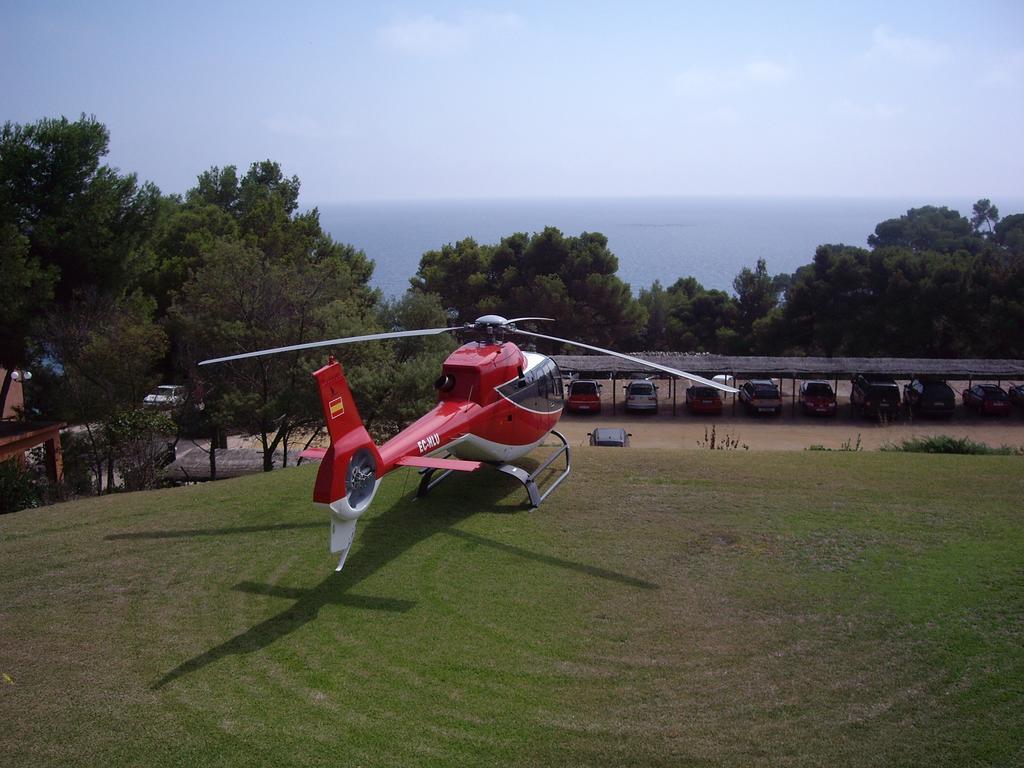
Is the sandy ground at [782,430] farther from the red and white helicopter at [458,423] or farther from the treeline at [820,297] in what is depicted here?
the treeline at [820,297]

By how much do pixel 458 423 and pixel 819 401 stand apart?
18.5 metres

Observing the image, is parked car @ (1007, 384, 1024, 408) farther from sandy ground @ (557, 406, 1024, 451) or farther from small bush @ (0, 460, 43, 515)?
small bush @ (0, 460, 43, 515)

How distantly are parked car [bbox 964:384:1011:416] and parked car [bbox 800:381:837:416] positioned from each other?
14.6 feet

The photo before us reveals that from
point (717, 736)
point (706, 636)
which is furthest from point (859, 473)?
point (717, 736)

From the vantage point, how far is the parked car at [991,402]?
83.3 ft

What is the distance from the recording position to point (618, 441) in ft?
63.9

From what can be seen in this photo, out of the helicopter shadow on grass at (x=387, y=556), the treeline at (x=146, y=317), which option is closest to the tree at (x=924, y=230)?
the treeline at (x=146, y=317)

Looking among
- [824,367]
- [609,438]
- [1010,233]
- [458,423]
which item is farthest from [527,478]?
[1010,233]

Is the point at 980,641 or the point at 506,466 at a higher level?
the point at 506,466

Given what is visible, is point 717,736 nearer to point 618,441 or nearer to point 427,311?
point 618,441

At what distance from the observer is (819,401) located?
26.0 meters

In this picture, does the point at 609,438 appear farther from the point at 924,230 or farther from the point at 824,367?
the point at 924,230

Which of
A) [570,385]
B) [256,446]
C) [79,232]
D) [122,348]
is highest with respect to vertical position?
[79,232]

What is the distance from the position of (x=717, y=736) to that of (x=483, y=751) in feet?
6.23
